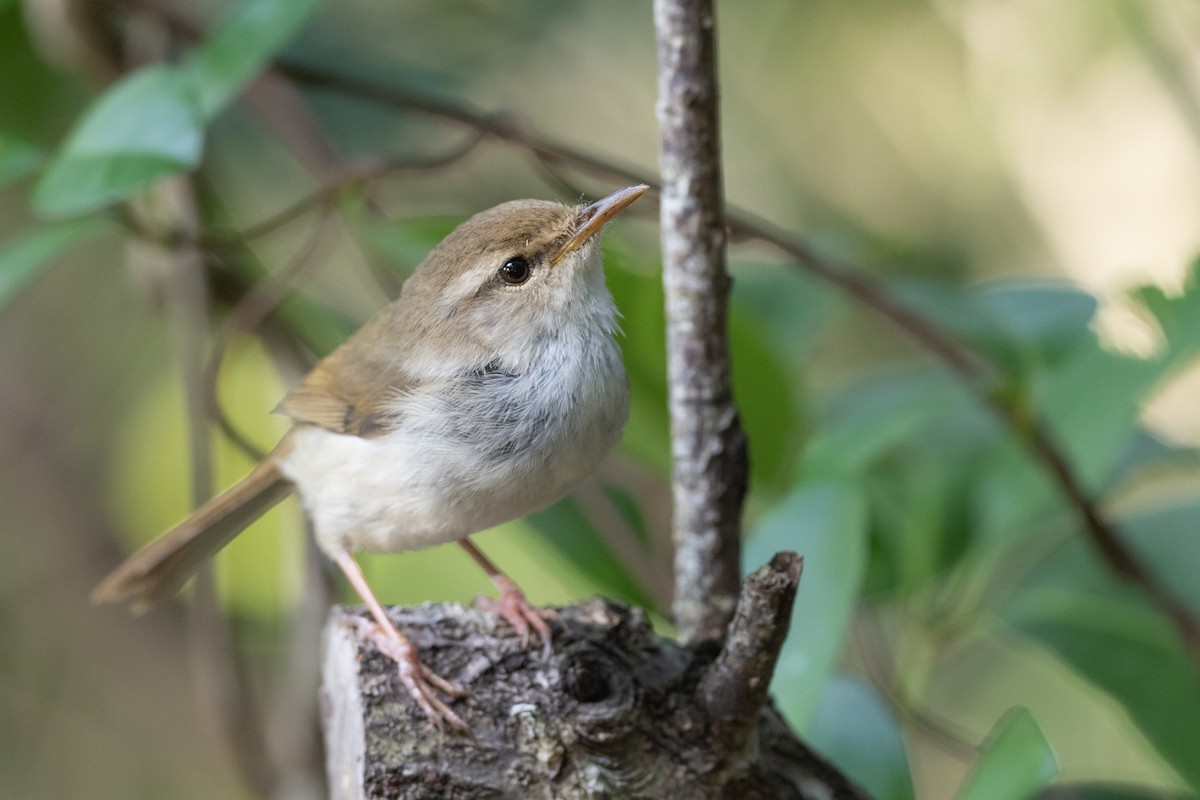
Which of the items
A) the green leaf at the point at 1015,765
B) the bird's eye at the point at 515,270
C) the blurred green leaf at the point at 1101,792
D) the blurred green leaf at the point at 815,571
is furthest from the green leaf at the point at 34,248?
the blurred green leaf at the point at 1101,792

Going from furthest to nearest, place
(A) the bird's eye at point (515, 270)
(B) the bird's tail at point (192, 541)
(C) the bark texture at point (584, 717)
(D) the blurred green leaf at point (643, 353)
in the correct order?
(B) the bird's tail at point (192, 541), (D) the blurred green leaf at point (643, 353), (A) the bird's eye at point (515, 270), (C) the bark texture at point (584, 717)

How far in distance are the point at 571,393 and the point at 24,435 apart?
3.44 metres

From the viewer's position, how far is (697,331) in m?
2.25

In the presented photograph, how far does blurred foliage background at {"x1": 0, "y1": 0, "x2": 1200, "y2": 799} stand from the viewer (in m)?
2.78

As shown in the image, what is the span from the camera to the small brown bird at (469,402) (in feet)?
7.30

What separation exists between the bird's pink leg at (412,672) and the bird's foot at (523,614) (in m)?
0.20

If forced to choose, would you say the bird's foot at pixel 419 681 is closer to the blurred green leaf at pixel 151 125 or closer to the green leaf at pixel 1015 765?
the green leaf at pixel 1015 765

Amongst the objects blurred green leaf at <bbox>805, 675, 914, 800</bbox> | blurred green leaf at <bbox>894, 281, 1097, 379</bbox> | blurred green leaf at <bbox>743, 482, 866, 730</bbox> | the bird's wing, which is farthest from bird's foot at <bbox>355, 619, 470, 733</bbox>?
blurred green leaf at <bbox>894, 281, 1097, 379</bbox>

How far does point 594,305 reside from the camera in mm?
2490

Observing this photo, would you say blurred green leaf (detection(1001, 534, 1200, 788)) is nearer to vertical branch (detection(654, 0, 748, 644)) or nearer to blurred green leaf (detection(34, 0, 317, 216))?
vertical branch (detection(654, 0, 748, 644))

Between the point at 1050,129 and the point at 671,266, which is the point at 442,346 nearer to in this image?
the point at 671,266

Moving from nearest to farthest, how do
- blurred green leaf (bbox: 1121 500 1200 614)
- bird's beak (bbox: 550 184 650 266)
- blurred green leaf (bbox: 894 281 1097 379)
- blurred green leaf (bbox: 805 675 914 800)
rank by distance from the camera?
bird's beak (bbox: 550 184 650 266) < blurred green leaf (bbox: 805 675 914 800) < blurred green leaf (bbox: 1121 500 1200 614) < blurred green leaf (bbox: 894 281 1097 379)

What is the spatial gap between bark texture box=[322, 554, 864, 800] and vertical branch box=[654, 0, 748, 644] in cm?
18

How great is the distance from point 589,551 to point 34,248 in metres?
1.51
